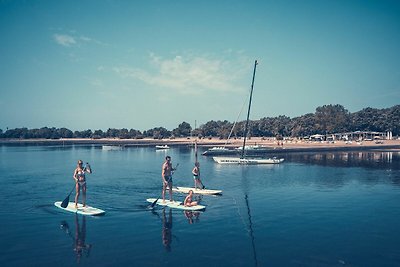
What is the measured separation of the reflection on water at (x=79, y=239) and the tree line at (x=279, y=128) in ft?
289

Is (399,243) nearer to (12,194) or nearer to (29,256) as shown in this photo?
(29,256)

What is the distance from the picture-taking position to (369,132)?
11894 centimetres

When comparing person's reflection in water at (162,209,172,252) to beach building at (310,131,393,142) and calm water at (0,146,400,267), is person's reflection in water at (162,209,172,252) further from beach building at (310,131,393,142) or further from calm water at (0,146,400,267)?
beach building at (310,131,393,142)

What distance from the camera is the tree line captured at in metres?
129

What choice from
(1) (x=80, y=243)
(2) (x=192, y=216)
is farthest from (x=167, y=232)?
(1) (x=80, y=243)

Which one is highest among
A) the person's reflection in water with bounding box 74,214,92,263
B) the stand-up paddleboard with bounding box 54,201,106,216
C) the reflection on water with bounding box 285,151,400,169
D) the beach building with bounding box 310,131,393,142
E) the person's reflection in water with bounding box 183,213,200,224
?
the beach building with bounding box 310,131,393,142

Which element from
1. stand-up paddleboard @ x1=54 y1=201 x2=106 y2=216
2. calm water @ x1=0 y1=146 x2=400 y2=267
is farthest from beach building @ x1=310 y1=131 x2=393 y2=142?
stand-up paddleboard @ x1=54 y1=201 x2=106 y2=216

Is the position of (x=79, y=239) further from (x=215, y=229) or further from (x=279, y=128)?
(x=279, y=128)

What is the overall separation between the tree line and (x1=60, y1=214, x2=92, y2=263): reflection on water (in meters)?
88.2

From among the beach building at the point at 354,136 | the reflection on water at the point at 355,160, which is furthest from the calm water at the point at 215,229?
the beach building at the point at 354,136

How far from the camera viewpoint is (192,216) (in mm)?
18703

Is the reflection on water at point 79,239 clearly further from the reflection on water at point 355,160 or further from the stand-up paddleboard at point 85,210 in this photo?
the reflection on water at point 355,160

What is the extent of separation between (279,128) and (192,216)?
125857 millimetres

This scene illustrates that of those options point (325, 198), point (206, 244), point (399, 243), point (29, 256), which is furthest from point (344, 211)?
point (29, 256)
